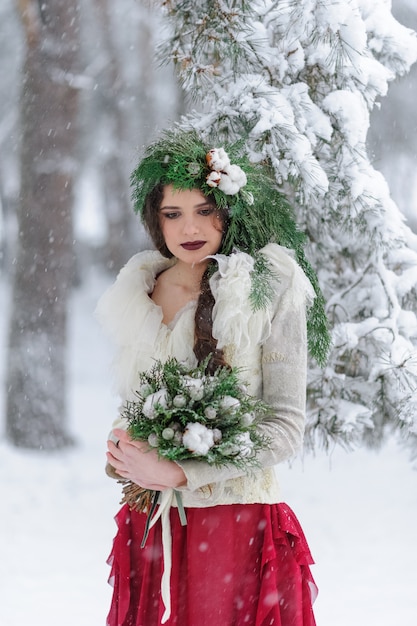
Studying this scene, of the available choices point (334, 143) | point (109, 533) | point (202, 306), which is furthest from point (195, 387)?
point (109, 533)

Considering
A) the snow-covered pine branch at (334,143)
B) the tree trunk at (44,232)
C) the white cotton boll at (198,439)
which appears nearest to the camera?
the white cotton boll at (198,439)

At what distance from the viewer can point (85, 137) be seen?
32.3 feet

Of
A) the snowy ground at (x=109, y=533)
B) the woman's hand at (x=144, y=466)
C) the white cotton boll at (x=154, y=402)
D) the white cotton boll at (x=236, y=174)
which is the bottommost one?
the snowy ground at (x=109, y=533)


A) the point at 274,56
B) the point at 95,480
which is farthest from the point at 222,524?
the point at 95,480

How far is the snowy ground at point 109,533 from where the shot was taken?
11.1 feet

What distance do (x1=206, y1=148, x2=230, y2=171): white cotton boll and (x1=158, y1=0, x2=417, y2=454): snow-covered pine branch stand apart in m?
0.55

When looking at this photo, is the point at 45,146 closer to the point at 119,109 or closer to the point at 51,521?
the point at 51,521

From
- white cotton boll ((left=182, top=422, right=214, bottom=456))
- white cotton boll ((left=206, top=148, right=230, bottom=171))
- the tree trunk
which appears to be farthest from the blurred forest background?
white cotton boll ((left=182, top=422, right=214, bottom=456))

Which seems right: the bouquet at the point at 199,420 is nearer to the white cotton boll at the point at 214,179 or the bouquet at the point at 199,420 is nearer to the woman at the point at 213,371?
the woman at the point at 213,371

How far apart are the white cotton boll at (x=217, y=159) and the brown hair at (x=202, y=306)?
0.27ft

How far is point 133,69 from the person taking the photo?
28.4ft

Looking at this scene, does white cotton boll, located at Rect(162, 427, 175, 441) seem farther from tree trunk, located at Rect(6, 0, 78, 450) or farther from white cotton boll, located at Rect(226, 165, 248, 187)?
tree trunk, located at Rect(6, 0, 78, 450)

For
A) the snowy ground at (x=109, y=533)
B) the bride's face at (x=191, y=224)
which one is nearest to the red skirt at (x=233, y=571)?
the bride's face at (x=191, y=224)

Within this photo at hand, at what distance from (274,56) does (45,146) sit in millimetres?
2891
